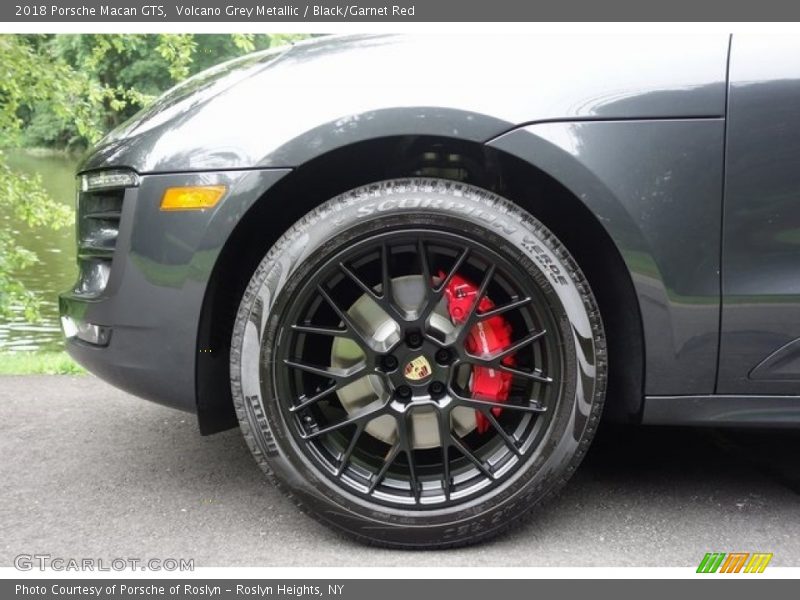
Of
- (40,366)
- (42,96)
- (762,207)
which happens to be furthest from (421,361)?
(42,96)

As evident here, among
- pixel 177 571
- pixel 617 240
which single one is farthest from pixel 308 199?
pixel 177 571

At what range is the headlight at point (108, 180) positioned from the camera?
1902 mm

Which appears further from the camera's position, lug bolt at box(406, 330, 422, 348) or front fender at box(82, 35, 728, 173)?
lug bolt at box(406, 330, 422, 348)

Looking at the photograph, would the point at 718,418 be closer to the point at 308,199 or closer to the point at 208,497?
the point at 308,199

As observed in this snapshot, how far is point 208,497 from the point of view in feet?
7.14

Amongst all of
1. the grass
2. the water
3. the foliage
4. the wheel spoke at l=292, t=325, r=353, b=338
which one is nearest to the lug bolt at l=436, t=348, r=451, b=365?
the wheel spoke at l=292, t=325, r=353, b=338

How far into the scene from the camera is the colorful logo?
182 centimetres

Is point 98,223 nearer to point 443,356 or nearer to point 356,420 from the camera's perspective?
point 356,420

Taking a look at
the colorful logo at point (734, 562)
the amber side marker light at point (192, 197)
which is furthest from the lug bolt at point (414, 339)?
the colorful logo at point (734, 562)

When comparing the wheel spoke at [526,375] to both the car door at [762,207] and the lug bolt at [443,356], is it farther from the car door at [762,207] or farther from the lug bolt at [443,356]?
the car door at [762,207]

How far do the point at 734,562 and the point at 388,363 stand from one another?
41.5 inches

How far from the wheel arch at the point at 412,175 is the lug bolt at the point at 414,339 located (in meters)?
0.47

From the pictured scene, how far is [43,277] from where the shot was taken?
7652mm

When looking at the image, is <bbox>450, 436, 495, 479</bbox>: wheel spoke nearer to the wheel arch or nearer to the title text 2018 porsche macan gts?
the title text 2018 porsche macan gts
